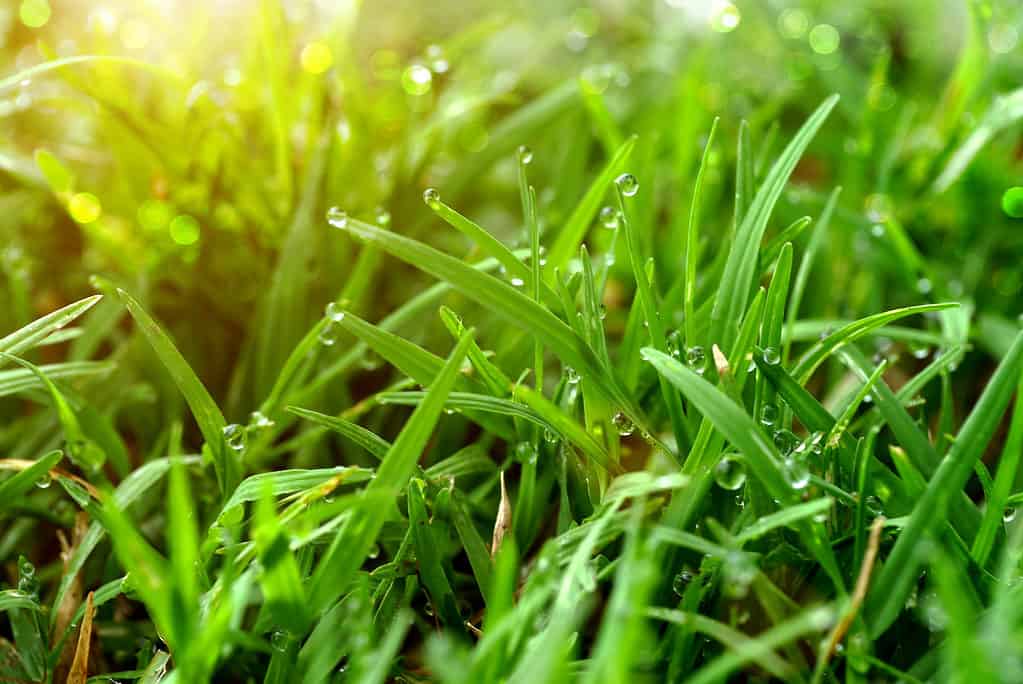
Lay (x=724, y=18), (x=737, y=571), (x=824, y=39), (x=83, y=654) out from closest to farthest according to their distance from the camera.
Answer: (x=737, y=571)
(x=83, y=654)
(x=724, y=18)
(x=824, y=39)

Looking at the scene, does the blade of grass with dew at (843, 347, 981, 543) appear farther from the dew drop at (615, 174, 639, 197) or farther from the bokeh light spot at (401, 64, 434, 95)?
the bokeh light spot at (401, 64, 434, 95)

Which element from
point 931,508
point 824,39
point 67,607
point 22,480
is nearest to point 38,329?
point 22,480

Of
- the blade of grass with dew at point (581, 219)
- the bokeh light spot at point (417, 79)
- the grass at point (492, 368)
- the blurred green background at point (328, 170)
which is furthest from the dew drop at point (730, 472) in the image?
the bokeh light spot at point (417, 79)

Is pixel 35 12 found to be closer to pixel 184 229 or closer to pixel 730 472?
pixel 184 229

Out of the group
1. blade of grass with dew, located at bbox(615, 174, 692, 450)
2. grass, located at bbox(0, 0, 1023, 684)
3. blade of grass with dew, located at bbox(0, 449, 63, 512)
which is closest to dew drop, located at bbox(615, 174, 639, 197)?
grass, located at bbox(0, 0, 1023, 684)

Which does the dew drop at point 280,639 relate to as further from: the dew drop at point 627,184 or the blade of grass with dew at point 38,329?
the dew drop at point 627,184
